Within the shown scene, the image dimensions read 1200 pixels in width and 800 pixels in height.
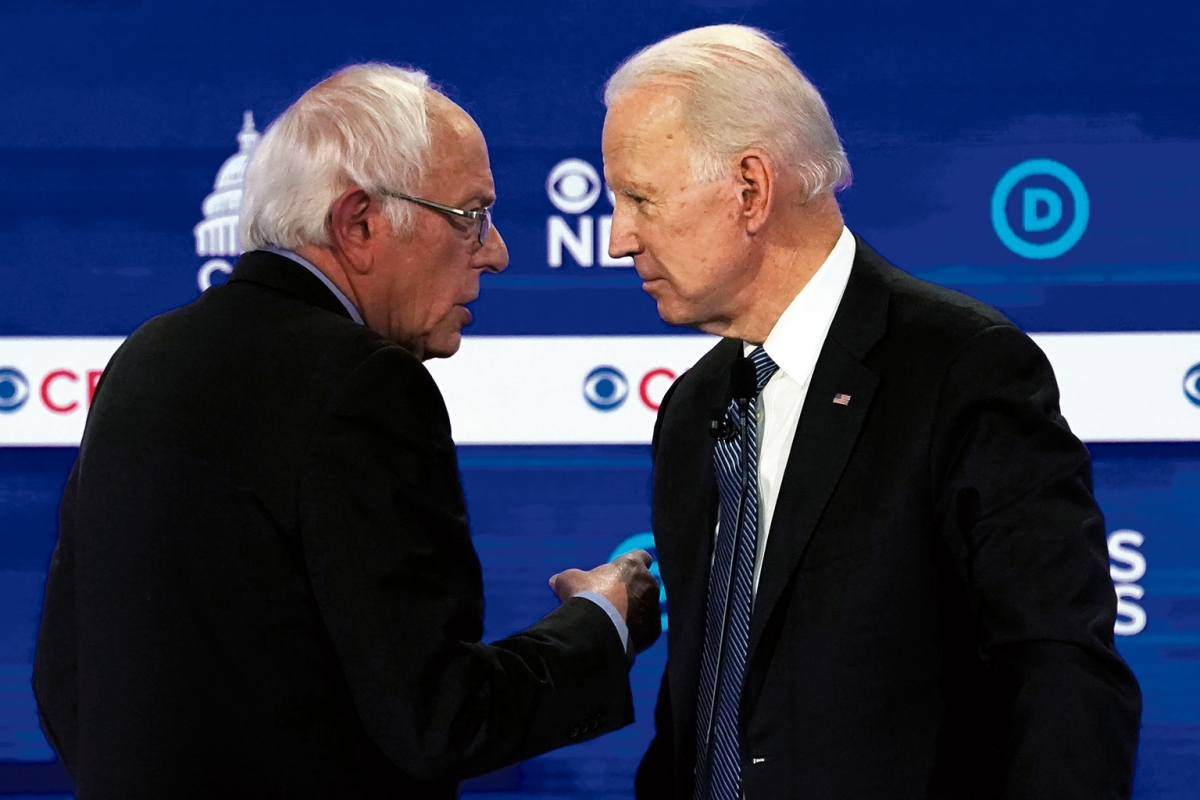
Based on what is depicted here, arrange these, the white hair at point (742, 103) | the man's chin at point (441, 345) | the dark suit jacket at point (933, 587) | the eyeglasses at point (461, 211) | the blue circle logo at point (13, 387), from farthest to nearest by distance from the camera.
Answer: the blue circle logo at point (13, 387) → the man's chin at point (441, 345) → the eyeglasses at point (461, 211) → the white hair at point (742, 103) → the dark suit jacket at point (933, 587)

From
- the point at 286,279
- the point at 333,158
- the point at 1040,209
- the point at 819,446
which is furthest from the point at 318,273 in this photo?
the point at 1040,209

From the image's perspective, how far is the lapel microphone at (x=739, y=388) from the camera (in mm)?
1475

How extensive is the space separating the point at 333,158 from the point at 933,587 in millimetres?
890

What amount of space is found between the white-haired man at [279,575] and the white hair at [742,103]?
46 centimetres

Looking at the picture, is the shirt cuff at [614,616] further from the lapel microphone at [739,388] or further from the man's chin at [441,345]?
the man's chin at [441,345]

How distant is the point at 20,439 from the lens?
2.88 meters

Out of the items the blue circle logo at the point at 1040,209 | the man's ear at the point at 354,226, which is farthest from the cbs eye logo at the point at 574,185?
the man's ear at the point at 354,226

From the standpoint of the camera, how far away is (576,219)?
2.81 metres

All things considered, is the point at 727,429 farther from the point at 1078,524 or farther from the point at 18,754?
the point at 18,754

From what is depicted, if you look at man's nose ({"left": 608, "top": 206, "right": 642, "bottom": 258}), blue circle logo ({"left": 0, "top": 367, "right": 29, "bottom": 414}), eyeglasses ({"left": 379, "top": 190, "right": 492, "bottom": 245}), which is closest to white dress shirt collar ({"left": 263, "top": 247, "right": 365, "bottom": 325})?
eyeglasses ({"left": 379, "top": 190, "right": 492, "bottom": 245})

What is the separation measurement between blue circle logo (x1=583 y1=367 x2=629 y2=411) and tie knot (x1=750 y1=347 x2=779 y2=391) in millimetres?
1331

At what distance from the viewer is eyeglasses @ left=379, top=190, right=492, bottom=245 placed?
1.54 metres

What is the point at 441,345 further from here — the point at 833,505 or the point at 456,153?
the point at 833,505

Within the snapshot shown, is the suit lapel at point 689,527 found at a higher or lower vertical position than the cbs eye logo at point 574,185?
lower
